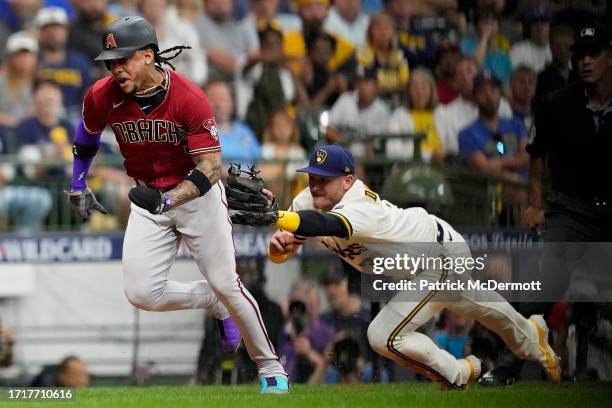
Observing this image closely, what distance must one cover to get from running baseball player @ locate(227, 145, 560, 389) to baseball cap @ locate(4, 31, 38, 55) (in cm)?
424

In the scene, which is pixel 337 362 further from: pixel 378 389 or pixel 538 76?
pixel 538 76

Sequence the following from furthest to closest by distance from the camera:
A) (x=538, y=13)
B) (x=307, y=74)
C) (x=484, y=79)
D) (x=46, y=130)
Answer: (x=307, y=74), (x=484, y=79), (x=538, y=13), (x=46, y=130)

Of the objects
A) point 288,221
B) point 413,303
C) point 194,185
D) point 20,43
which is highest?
point 20,43

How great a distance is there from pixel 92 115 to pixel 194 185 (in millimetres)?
957

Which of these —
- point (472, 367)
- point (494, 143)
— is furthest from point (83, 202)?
point (494, 143)

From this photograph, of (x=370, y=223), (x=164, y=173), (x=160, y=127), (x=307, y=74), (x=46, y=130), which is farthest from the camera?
(x=307, y=74)

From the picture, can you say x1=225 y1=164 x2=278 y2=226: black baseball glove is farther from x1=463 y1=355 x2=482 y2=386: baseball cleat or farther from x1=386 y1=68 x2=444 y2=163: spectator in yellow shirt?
x1=386 y1=68 x2=444 y2=163: spectator in yellow shirt

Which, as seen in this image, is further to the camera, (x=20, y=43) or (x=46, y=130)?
(x=20, y=43)

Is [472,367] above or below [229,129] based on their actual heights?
below

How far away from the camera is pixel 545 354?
346 inches

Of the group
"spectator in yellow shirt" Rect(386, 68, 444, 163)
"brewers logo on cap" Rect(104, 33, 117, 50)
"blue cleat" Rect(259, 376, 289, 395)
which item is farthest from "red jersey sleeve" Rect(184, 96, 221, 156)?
"spectator in yellow shirt" Rect(386, 68, 444, 163)

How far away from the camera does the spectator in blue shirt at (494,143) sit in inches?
444

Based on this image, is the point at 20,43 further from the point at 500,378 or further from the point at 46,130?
the point at 500,378

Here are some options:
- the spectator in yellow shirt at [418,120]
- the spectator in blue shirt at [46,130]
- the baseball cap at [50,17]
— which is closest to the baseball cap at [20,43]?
the baseball cap at [50,17]
